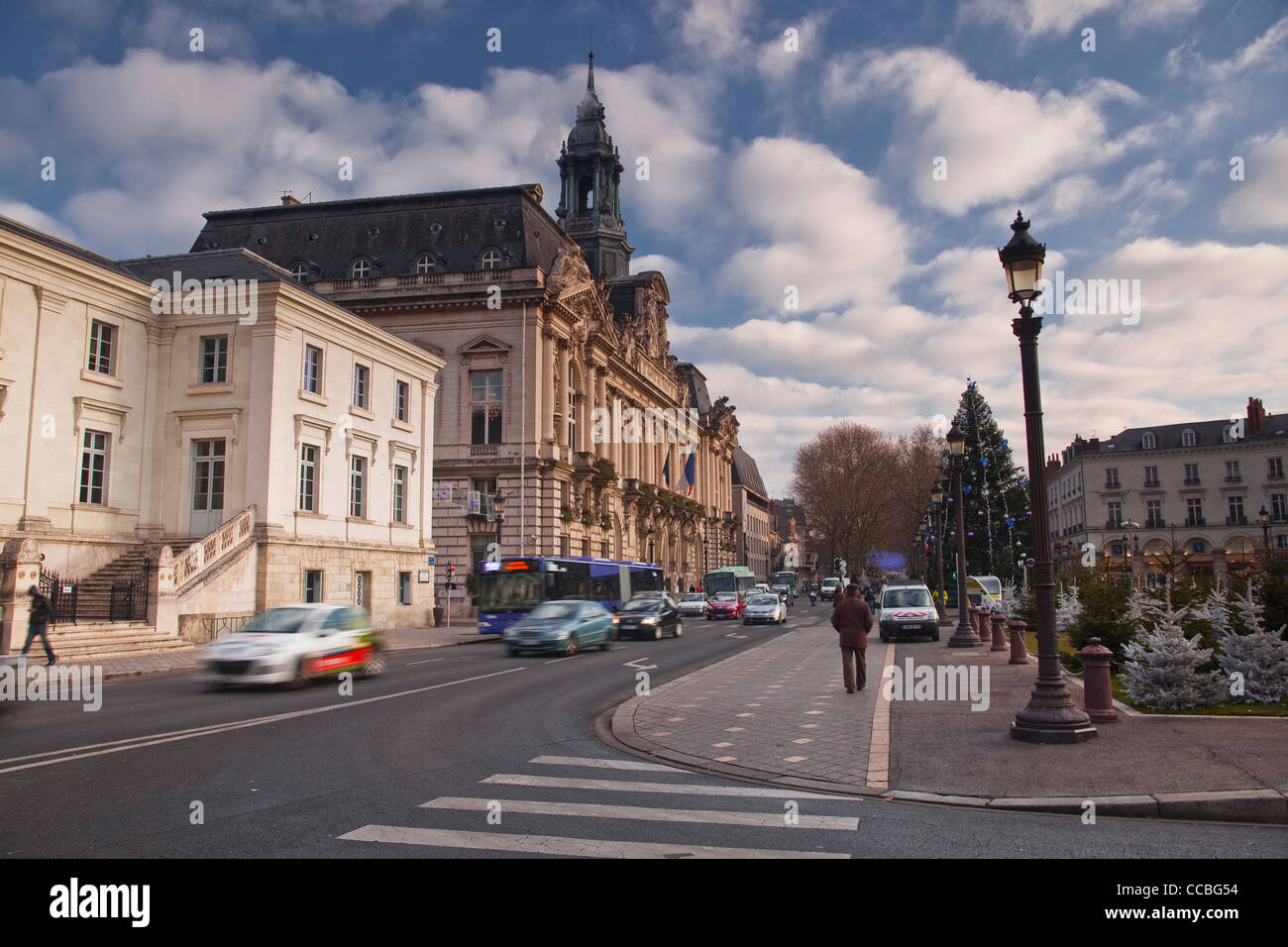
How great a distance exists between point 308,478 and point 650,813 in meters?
27.0

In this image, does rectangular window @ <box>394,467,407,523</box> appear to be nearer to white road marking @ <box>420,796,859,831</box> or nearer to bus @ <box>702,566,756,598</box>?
bus @ <box>702,566,756,598</box>

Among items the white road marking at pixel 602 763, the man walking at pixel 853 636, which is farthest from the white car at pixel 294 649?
the man walking at pixel 853 636

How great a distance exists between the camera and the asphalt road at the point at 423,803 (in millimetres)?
6031

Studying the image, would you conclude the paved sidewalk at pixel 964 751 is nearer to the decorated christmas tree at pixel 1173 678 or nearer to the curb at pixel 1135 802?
the curb at pixel 1135 802

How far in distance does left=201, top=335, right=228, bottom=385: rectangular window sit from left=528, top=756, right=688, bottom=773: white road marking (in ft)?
80.8

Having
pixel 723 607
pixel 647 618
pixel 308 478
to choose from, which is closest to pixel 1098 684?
pixel 647 618

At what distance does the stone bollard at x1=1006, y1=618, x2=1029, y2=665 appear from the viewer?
61.9 feet

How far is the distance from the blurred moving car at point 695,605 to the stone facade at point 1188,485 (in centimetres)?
4235

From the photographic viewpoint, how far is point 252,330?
29453mm

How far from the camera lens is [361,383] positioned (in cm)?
3453

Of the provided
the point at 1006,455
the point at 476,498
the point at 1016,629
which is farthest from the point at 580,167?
the point at 1016,629

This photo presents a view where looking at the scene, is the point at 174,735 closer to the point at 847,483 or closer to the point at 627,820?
the point at 627,820
